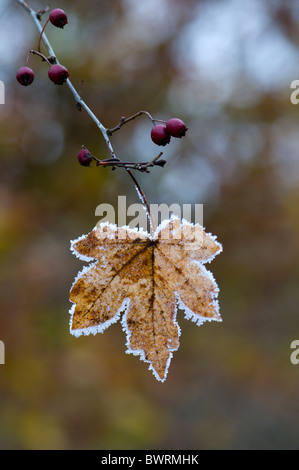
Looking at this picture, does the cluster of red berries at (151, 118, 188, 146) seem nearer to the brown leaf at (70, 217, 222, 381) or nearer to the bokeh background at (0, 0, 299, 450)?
the brown leaf at (70, 217, 222, 381)

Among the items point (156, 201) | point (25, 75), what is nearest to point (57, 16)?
point (25, 75)

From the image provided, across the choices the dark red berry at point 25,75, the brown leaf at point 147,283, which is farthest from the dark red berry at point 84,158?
the dark red berry at point 25,75

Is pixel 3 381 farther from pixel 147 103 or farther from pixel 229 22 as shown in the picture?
pixel 229 22

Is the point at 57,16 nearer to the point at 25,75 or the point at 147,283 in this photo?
the point at 25,75

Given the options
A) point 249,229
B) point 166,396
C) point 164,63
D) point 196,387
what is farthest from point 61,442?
point 164,63

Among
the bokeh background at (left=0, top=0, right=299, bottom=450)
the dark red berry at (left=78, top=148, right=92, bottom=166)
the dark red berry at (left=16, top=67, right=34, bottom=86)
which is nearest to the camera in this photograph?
the dark red berry at (left=78, top=148, right=92, bottom=166)

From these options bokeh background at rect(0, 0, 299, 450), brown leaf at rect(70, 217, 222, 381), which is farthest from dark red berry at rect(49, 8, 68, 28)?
bokeh background at rect(0, 0, 299, 450)

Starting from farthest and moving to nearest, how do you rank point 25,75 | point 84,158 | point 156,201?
1. point 156,201
2. point 25,75
3. point 84,158
